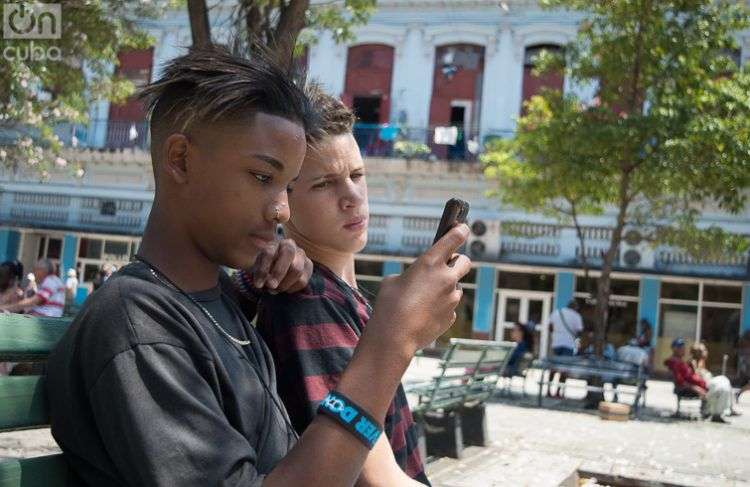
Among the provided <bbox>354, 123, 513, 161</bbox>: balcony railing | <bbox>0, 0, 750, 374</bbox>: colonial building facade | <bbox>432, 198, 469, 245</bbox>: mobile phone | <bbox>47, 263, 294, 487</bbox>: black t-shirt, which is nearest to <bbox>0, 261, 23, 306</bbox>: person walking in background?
<bbox>47, 263, 294, 487</bbox>: black t-shirt

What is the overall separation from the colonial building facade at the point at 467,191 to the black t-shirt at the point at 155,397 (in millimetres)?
20424

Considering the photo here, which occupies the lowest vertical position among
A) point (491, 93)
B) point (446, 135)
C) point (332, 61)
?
point (446, 135)

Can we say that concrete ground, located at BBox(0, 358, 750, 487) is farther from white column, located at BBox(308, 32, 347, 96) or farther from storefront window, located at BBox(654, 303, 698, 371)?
white column, located at BBox(308, 32, 347, 96)

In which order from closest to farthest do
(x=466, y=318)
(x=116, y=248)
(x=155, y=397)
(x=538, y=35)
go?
(x=155, y=397)
(x=466, y=318)
(x=538, y=35)
(x=116, y=248)

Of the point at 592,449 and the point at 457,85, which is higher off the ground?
the point at 457,85

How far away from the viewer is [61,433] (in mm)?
1419

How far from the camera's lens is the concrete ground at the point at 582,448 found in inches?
192

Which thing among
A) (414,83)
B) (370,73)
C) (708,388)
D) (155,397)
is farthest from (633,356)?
(370,73)

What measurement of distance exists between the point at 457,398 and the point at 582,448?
190 cm

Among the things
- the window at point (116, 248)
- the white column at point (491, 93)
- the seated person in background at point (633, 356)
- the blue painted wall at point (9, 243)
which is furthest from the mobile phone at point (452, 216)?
the blue painted wall at point (9, 243)

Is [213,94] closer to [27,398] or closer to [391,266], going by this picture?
[27,398]

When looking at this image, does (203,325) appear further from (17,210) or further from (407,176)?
(17,210)

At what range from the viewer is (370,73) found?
25.0 metres

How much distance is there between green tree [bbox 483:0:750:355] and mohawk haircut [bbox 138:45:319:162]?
11.5m
